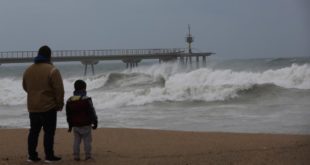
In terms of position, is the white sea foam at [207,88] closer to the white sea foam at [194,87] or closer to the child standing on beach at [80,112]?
the white sea foam at [194,87]

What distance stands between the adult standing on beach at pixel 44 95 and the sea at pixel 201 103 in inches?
219

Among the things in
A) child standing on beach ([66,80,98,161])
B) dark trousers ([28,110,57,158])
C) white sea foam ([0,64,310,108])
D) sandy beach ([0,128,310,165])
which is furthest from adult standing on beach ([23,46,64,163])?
white sea foam ([0,64,310,108])

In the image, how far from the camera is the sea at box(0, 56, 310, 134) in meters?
11.8

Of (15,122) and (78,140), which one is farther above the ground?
(78,140)

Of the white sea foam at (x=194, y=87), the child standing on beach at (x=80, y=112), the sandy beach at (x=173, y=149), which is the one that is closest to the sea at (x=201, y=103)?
the white sea foam at (x=194, y=87)

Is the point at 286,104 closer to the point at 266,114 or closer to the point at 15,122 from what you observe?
the point at 266,114

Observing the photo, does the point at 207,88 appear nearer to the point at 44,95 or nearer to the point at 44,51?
the point at 44,51

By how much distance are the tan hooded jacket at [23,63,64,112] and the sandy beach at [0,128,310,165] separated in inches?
28.3

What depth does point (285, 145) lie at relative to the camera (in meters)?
6.77

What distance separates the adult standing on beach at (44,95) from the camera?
5.43 m

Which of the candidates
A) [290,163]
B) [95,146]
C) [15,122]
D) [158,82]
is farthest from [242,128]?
[158,82]

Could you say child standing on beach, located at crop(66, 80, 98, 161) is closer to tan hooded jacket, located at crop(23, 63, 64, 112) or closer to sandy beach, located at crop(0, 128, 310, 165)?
tan hooded jacket, located at crop(23, 63, 64, 112)

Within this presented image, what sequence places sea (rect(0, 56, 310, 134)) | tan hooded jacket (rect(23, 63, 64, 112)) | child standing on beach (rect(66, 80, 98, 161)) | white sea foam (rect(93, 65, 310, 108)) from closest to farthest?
1. tan hooded jacket (rect(23, 63, 64, 112))
2. child standing on beach (rect(66, 80, 98, 161))
3. sea (rect(0, 56, 310, 134))
4. white sea foam (rect(93, 65, 310, 108))

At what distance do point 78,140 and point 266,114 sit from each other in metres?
8.99
